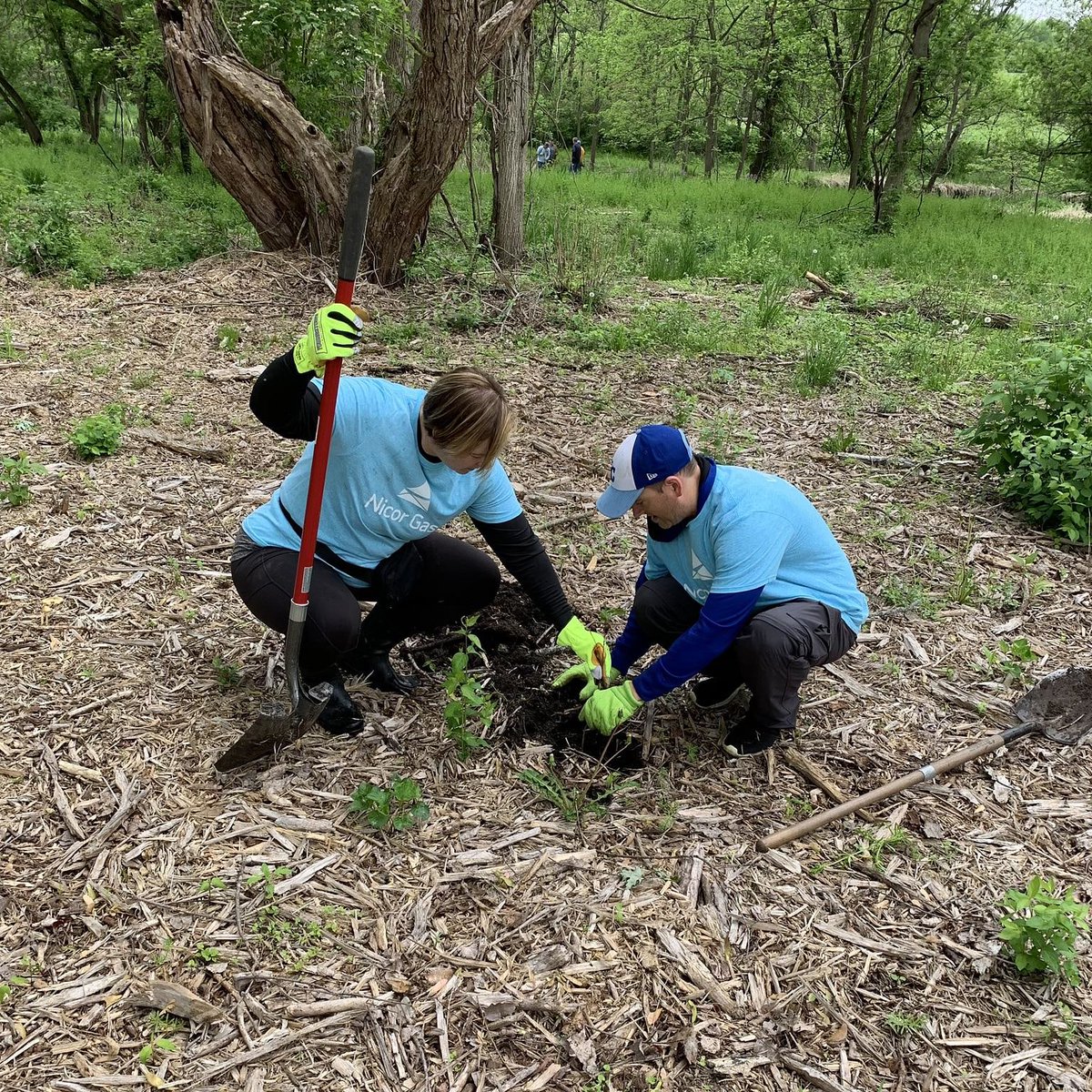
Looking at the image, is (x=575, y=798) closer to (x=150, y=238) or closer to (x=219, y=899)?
(x=219, y=899)

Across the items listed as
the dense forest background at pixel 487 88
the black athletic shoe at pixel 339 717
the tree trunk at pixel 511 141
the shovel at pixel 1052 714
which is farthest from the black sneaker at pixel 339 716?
the tree trunk at pixel 511 141

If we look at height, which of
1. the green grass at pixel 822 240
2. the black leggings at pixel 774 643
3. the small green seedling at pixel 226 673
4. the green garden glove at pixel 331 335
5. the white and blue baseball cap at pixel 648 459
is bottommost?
the small green seedling at pixel 226 673

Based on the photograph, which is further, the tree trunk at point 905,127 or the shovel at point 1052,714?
the tree trunk at point 905,127

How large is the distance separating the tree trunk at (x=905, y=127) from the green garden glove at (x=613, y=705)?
11.6 metres

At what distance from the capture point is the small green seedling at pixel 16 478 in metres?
3.68

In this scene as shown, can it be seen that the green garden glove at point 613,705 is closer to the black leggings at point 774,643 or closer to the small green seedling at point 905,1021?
the black leggings at point 774,643

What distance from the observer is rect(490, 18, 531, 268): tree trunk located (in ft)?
22.7

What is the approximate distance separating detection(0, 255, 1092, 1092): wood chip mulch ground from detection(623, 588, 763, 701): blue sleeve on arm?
0.41 meters

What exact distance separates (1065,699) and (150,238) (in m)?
8.86

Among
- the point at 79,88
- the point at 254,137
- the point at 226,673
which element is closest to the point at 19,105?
the point at 79,88

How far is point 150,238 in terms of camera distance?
8.40m

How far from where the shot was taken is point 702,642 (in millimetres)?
2447

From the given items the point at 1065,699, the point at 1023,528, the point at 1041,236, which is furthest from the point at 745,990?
the point at 1041,236

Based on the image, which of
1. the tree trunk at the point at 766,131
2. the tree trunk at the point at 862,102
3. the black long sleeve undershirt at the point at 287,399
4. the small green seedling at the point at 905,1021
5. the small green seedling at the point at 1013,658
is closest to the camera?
the small green seedling at the point at 905,1021
